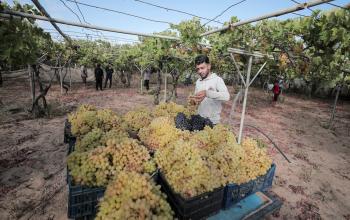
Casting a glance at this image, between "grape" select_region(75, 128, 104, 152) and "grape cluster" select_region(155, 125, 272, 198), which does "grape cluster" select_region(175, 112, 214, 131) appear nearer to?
"grape cluster" select_region(155, 125, 272, 198)

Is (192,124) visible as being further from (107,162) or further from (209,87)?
(107,162)

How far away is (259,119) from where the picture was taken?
1252 centimetres

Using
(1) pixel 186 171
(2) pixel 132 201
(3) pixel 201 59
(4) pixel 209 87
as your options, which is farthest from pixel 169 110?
(2) pixel 132 201

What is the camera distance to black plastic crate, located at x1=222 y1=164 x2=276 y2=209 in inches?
105

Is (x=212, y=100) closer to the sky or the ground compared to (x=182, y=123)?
closer to the sky

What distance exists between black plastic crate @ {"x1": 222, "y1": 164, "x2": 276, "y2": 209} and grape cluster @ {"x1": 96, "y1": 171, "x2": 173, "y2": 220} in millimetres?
1003

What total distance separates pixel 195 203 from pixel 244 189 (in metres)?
0.91

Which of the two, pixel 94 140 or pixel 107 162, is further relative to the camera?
pixel 94 140

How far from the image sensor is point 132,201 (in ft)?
6.18

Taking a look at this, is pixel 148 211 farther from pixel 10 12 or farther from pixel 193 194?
pixel 10 12

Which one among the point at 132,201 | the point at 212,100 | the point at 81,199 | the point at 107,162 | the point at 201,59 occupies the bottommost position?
the point at 81,199

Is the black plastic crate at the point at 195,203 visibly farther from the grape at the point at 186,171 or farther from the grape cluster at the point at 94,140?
the grape cluster at the point at 94,140

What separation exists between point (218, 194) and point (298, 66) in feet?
12.1

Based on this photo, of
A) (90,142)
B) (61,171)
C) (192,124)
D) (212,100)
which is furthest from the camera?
(61,171)
